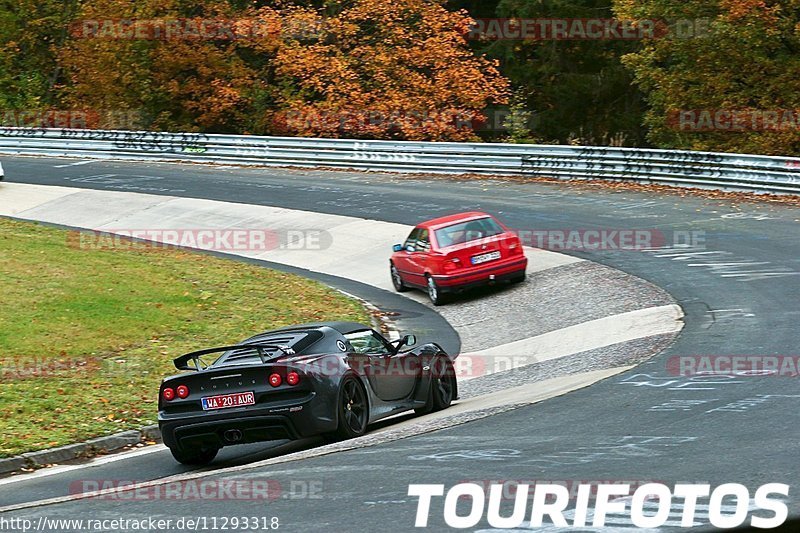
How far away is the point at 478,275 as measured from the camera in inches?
792

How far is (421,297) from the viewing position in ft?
71.1

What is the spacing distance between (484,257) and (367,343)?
862 cm

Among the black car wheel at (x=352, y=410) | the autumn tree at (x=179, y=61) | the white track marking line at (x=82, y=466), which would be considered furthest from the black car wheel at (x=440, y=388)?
the autumn tree at (x=179, y=61)

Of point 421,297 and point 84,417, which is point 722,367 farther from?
point 421,297

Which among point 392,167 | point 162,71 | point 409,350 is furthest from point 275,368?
point 162,71

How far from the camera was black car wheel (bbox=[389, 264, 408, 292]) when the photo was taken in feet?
71.9

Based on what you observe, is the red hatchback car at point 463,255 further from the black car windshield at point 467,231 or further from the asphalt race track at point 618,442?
the asphalt race track at point 618,442

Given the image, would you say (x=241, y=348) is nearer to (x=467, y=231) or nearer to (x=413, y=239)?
(x=467, y=231)

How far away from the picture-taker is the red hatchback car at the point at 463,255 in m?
20.1

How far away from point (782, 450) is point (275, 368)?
14.4 feet

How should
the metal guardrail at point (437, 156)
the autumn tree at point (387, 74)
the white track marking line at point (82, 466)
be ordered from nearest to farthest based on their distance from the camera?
1. the white track marking line at point (82, 466)
2. the metal guardrail at point (437, 156)
3. the autumn tree at point (387, 74)

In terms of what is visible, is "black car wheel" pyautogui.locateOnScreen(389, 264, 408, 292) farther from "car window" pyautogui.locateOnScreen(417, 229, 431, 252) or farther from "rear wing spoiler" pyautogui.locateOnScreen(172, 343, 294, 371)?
"rear wing spoiler" pyautogui.locateOnScreen(172, 343, 294, 371)

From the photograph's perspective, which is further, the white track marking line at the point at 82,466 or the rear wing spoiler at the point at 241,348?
the white track marking line at the point at 82,466

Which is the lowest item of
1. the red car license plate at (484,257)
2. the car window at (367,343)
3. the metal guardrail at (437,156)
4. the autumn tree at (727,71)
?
the red car license plate at (484,257)
